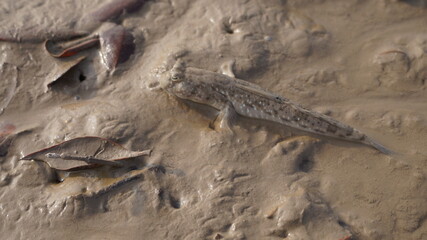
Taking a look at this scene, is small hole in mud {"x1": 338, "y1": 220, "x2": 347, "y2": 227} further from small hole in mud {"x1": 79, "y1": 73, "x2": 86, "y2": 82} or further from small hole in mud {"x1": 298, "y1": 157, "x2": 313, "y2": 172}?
small hole in mud {"x1": 79, "y1": 73, "x2": 86, "y2": 82}

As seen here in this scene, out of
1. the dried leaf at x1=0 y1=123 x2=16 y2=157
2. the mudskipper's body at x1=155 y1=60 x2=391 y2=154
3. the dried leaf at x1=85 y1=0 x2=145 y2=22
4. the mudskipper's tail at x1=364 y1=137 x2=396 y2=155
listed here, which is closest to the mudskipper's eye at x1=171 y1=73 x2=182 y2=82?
the mudskipper's body at x1=155 y1=60 x2=391 y2=154

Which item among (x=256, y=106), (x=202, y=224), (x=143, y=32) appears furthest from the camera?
(x=143, y=32)

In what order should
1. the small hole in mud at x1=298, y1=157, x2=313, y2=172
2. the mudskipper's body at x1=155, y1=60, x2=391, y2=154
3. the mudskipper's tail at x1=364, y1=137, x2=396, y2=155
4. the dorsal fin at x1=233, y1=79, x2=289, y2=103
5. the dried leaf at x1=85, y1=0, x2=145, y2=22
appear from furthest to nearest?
the dried leaf at x1=85, y1=0, x2=145, y2=22, the dorsal fin at x1=233, y1=79, x2=289, y2=103, the mudskipper's body at x1=155, y1=60, x2=391, y2=154, the mudskipper's tail at x1=364, y1=137, x2=396, y2=155, the small hole in mud at x1=298, y1=157, x2=313, y2=172

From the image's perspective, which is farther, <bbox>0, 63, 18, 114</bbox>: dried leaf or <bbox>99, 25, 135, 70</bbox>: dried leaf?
<bbox>99, 25, 135, 70</bbox>: dried leaf

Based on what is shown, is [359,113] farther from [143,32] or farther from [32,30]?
[32,30]

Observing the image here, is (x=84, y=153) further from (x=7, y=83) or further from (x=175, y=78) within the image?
(x=7, y=83)

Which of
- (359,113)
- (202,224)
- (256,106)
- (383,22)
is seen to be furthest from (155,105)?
(383,22)
